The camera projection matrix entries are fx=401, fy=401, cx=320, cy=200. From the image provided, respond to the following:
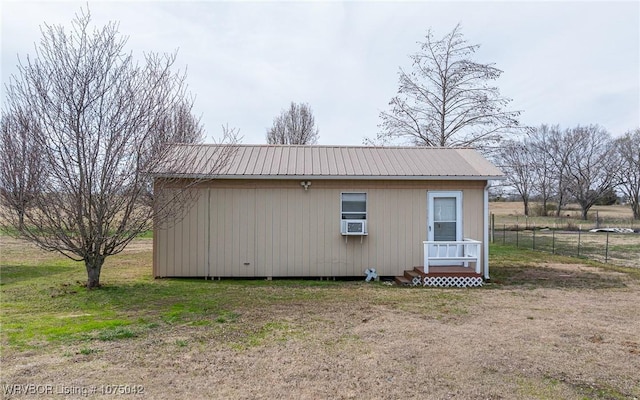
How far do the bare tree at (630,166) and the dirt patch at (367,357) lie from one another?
40.0m

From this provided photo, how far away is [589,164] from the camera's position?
39.6 m

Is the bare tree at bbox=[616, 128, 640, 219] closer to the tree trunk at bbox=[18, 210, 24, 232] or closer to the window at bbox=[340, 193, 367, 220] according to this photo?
the window at bbox=[340, 193, 367, 220]

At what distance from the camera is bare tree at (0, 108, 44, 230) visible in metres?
6.33

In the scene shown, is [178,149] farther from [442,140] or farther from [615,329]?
[442,140]

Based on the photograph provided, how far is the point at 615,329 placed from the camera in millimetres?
4879

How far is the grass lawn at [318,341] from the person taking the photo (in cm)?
315

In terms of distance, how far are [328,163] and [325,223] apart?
1424 millimetres

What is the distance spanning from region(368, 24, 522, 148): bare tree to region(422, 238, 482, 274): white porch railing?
11.3m

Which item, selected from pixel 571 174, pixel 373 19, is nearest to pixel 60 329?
pixel 373 19

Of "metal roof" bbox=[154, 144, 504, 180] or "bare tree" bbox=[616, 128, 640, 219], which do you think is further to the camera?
"bare tree" bbox=[616, 128, 640, 219]

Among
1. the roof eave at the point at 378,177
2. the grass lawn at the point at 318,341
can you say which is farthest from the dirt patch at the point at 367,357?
the roof eave at the point at 378,177

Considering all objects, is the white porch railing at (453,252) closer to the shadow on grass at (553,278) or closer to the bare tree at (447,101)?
the shadow on grass at (553,278)

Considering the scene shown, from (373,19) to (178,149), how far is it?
550 cm

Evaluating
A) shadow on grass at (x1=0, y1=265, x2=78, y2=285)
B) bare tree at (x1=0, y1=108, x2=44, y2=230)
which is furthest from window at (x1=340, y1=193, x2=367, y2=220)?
shadow on grass at (x1=0, y1=265, x2=78, y2=285)
